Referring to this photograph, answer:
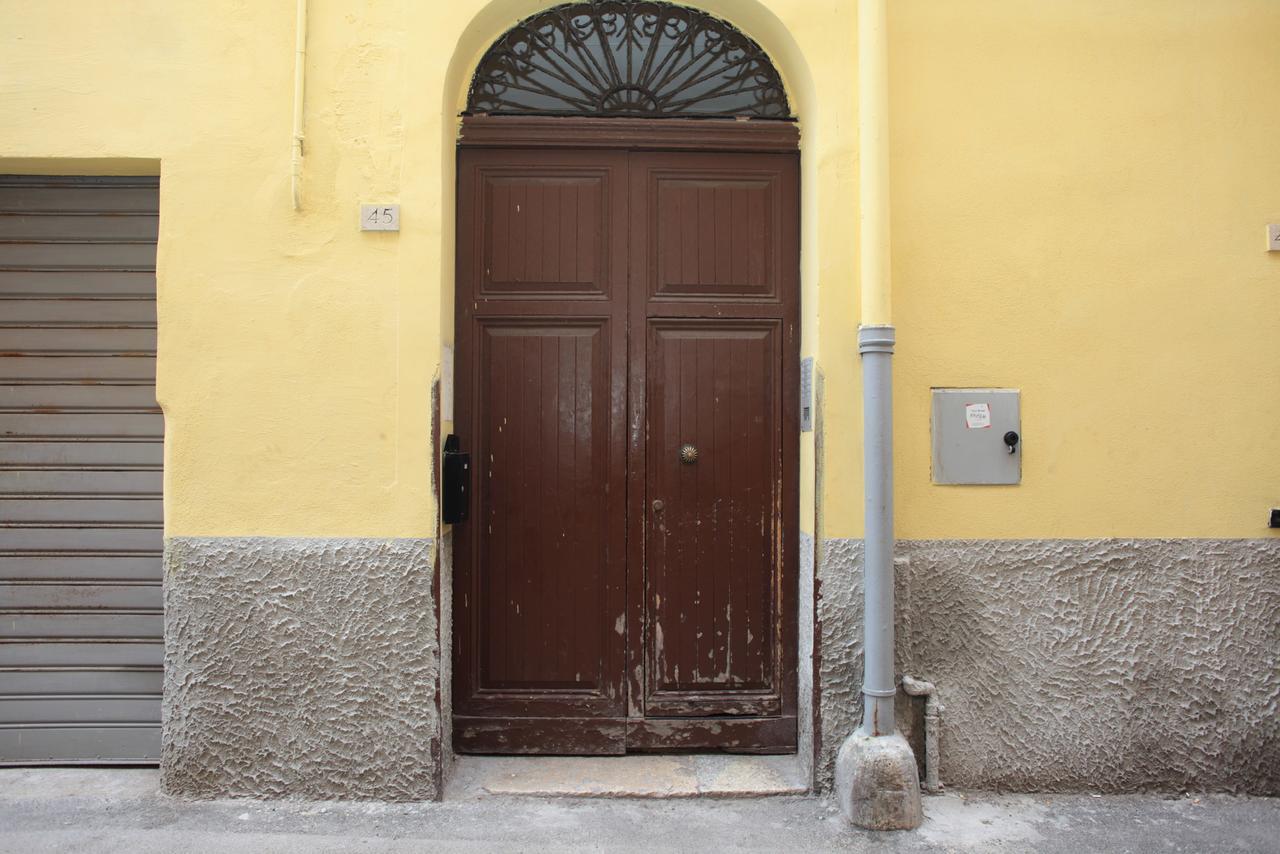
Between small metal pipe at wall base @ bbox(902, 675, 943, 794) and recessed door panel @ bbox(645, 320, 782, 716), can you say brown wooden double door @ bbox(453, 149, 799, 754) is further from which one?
small metal pipe at wall base @ bbox(902, 675, 943, 794)

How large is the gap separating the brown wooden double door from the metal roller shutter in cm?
139

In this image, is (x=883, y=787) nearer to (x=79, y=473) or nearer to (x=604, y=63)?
(x=604, y=63)

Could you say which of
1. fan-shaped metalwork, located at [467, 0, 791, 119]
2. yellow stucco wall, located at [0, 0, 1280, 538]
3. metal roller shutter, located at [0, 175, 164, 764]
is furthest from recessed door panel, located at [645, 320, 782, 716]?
metal roller shutter, located at [0, 175, 164, 764]

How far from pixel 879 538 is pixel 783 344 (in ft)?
3.11

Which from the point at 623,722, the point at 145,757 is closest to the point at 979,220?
the point at 623,722

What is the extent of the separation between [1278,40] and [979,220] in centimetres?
147

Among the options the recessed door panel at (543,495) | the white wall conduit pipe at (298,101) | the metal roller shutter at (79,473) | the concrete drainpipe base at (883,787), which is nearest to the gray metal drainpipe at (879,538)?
the concrete drainpipe base at (883,787)

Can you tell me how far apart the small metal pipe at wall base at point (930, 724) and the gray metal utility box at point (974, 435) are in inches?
32.1

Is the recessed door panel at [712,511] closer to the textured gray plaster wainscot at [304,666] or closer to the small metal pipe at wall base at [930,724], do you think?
the small metal pipe at wall base at [930,724]

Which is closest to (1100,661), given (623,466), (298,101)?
(623,466)

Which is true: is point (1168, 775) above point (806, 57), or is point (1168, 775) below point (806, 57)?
below

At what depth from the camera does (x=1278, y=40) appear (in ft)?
12.9

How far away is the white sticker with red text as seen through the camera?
12.6 ft

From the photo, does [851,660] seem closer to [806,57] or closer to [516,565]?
[516,565]
